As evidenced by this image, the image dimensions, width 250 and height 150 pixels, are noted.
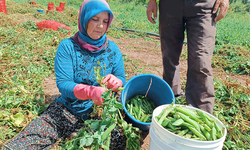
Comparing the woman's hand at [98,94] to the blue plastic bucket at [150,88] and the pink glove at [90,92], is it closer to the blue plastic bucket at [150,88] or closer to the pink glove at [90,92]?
the pink glove at [90,92]

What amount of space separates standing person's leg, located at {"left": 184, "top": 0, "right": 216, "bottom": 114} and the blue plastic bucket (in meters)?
0.34

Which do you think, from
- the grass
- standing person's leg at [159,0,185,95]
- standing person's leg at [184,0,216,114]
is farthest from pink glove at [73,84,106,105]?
standing person's leg at [159,0,185,95]

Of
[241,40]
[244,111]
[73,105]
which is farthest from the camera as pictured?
[241,40]

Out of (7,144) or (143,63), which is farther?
(143,63)

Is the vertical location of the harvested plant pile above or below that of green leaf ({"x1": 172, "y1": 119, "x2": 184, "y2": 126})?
below

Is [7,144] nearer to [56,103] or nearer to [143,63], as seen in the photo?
[56,103]

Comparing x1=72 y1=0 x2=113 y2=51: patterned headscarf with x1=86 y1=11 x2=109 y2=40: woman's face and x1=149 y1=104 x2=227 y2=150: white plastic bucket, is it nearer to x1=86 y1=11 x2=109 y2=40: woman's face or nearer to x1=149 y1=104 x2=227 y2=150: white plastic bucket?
x1=86 y1=11 x2=109 y2=40: woman's face

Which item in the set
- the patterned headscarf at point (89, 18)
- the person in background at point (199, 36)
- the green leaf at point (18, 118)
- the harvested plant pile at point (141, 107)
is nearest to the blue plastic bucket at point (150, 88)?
the harvested plant pile at point (141, 107)

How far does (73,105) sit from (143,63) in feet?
7.98

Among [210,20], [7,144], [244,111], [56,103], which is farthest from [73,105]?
[244,111]

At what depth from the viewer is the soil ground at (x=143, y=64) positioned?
8.71 ft

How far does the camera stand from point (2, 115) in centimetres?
185

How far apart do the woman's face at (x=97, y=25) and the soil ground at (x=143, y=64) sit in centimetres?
116

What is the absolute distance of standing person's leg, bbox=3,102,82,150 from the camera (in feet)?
4.98
